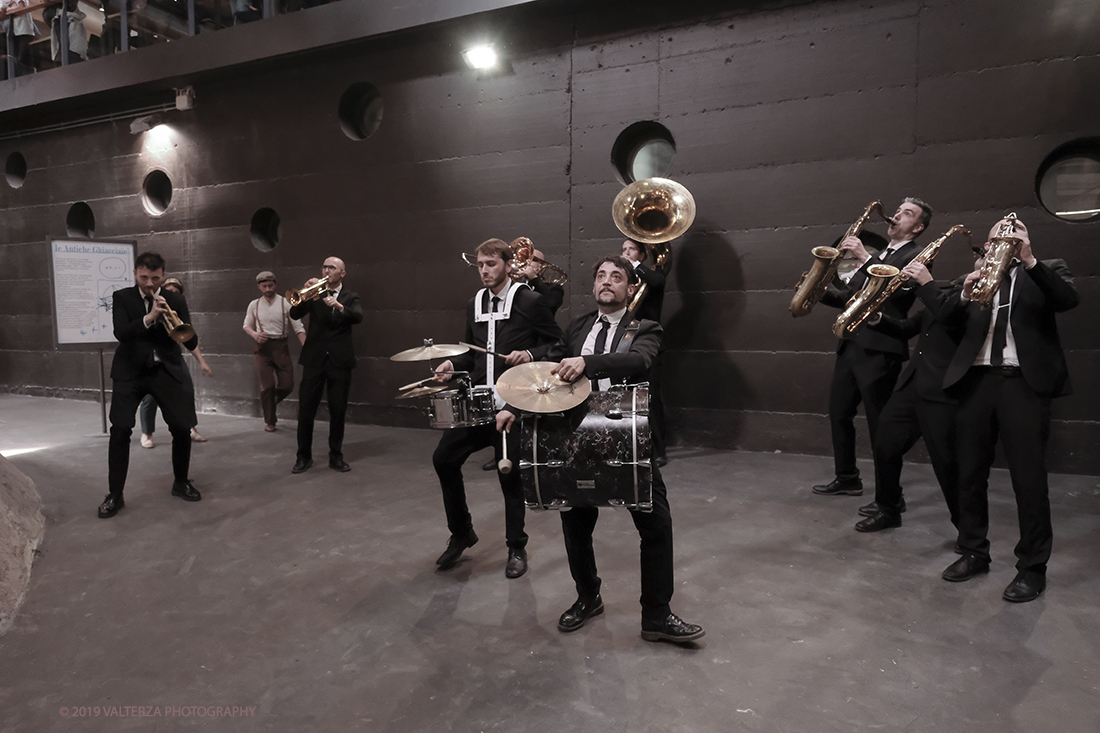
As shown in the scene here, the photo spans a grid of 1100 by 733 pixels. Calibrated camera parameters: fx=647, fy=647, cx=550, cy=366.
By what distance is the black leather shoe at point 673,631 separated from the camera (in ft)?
8.60

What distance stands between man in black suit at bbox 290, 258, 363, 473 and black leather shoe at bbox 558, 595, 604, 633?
10.8ft

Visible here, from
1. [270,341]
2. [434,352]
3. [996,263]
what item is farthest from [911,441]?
[270,341]

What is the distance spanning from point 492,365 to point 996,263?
249 cm

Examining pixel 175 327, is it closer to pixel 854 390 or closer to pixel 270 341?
pixel 270 341

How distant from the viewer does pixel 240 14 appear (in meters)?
8.28

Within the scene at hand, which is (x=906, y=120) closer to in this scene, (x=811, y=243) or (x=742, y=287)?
(x=811, y=243)

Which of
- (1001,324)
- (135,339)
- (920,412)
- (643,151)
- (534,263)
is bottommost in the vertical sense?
(920,412)

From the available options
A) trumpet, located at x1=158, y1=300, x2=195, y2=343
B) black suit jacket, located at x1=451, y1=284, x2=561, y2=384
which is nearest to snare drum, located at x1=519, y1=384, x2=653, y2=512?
black suit jacket, located at x1=451, y1=284, x2=561, y2=384

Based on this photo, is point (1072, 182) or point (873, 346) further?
point (1072, 182)

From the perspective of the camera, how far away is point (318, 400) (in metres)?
5.67

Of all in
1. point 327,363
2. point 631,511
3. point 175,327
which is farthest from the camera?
point 327,363

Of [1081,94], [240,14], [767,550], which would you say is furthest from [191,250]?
[1081,94]

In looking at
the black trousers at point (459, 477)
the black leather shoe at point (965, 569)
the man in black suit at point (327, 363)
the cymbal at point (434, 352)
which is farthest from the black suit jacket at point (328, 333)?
the black leather shoe at point (965, 569)

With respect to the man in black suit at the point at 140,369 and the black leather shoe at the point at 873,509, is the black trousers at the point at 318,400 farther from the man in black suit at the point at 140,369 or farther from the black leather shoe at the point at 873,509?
the black leather shoe at the point at 873,509
